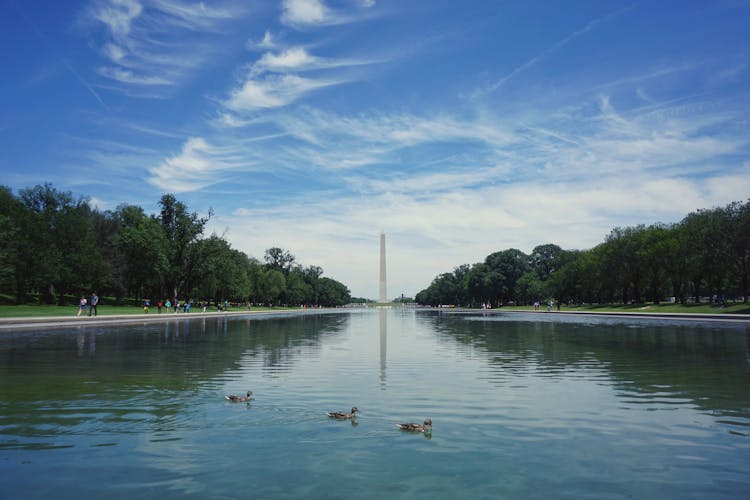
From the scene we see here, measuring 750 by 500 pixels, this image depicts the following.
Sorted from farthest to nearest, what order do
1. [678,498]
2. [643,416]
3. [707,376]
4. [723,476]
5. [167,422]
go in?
[707,376] < [643,416] < [167,422] < [723,476] < [678,498]

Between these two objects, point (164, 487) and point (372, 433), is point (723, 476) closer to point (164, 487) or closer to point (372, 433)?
point (372, 433)

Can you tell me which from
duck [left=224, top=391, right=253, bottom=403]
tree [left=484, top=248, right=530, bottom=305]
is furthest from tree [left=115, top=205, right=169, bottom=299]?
tree [left=484, top=248, right=530, bottom=305]

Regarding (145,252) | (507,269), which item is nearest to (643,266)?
(507,269)

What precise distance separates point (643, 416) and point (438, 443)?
5287 mm

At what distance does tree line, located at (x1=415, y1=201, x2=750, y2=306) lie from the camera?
7175 cm

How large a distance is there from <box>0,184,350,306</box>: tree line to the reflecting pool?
56.0 meters

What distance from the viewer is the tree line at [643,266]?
235ft

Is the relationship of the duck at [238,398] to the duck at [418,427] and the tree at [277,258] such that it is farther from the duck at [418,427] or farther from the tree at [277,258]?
the tree at [277,258]

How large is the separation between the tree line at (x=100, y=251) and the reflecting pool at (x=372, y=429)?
5597 cm

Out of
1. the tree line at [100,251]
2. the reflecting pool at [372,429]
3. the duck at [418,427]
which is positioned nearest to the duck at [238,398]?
the reflecting pool at [372,429]

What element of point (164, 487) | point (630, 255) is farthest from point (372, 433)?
point (630, 255)

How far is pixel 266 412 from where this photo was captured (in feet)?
40.4

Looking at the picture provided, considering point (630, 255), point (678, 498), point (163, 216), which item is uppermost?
point (163, 216)

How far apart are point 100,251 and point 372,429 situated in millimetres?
84158
